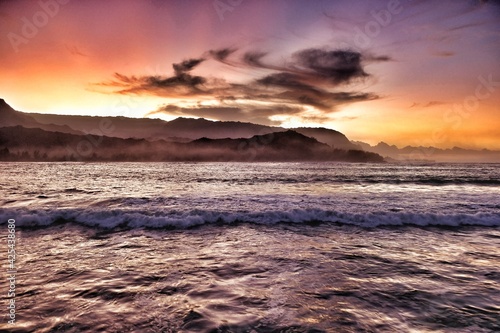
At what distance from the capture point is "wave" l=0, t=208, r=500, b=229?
1166cm

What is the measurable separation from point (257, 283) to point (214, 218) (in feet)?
22.5

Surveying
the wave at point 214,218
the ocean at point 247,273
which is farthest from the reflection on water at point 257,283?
the wave at point 214,218

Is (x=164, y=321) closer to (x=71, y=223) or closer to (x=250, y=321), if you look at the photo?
(x=250, y=321)

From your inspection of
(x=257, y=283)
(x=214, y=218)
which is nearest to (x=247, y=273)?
(x=257, y=283)

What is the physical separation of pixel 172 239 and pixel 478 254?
32.0 ft

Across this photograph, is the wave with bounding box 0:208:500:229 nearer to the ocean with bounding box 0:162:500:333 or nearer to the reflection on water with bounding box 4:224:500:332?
the ocean with bounding box 0:162:500:333

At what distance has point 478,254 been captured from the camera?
7.91m

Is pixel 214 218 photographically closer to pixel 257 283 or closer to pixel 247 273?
pixel 247 273

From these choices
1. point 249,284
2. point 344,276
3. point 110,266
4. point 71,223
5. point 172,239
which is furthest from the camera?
point 71,223

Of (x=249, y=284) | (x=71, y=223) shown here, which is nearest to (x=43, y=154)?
(x=71, y=223)

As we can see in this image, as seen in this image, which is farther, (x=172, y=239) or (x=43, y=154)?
(x=43, y=154)

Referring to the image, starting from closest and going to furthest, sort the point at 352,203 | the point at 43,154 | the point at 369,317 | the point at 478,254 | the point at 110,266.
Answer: the point at 369,317
the point at 110,266
the point at 478,254
the point at 352,203
the point at 43,154

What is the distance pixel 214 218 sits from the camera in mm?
12375

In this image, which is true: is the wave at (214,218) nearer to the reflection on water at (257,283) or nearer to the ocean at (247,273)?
the ocean at (247,273)
